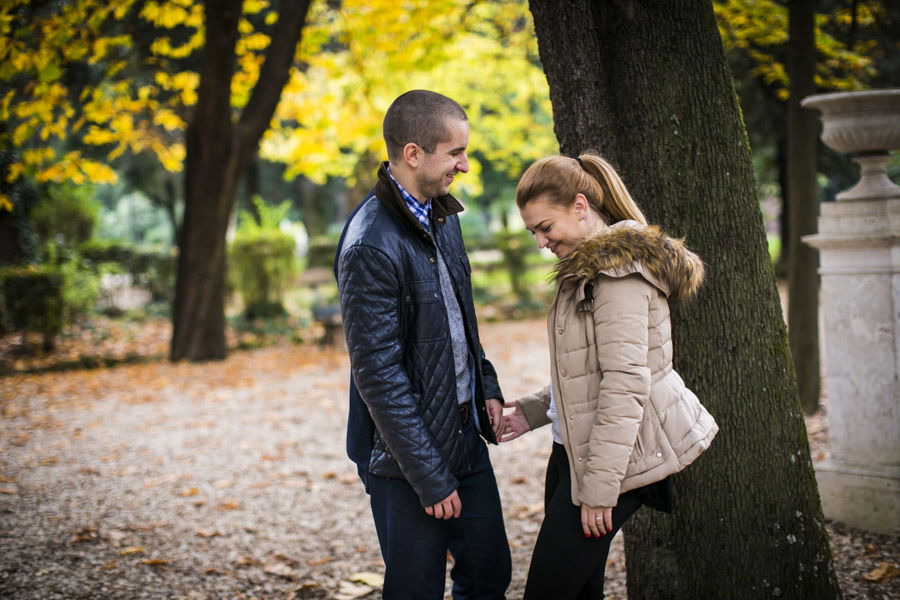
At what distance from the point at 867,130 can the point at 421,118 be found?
10.1ft

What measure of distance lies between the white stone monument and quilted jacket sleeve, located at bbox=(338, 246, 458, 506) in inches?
120

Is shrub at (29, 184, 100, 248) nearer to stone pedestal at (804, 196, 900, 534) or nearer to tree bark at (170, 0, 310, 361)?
tree bark at (170, 0, 310, 361)

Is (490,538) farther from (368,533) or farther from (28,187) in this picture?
(28,187)

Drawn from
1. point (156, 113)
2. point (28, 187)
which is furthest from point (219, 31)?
point (28, 187)

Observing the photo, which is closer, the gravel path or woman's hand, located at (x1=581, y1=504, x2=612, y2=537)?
woman's hand, located at (x1=581, y1=504, x2=612, y2=537)

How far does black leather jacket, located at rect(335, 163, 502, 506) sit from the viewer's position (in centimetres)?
234

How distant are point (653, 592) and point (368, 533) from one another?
2.29 metres

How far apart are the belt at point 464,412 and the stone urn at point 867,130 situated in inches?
110

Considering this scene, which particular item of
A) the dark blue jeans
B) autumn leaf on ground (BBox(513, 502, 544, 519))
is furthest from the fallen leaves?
the dark blue jeans

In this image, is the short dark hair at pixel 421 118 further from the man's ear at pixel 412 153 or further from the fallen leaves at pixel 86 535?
the fallen leaves at pixel 86 535

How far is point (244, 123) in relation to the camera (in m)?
11.0

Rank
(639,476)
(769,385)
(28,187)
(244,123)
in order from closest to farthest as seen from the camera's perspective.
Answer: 1. (639,476)
2. (769,385)
3. (244,123)
4. (28,187)

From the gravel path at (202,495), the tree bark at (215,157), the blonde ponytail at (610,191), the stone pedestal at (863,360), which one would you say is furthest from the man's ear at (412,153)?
the tree bark at (215,157)

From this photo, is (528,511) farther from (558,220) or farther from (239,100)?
(239,100)
